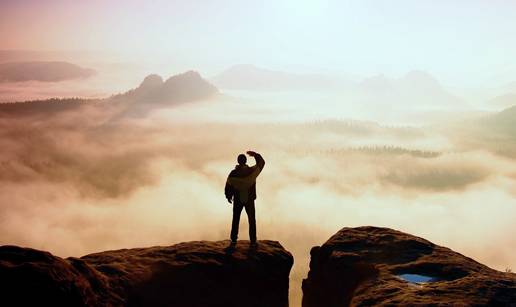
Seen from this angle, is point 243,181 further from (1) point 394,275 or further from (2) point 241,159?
(1) point 394,275

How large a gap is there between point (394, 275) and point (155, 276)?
788 cm

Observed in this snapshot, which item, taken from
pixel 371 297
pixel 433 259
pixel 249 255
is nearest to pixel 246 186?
pixel 249 255

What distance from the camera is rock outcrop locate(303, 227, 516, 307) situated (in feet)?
43.7

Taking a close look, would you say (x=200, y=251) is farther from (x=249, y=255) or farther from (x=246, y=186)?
(x=246, y=186)

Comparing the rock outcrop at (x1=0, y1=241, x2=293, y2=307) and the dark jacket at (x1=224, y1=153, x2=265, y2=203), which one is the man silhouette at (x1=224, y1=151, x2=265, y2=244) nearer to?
the dark jacket at (x1=224, y1=153, x2=265, y2=203)

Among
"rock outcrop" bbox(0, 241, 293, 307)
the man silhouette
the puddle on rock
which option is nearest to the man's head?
the man silhouette

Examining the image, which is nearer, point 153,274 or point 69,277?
point 69,277

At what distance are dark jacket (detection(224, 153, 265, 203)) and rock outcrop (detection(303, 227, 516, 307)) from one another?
414 cm

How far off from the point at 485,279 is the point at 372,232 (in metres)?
5.80

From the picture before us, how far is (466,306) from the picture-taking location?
488 inches

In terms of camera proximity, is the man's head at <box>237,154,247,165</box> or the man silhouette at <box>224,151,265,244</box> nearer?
the man's head at <box>237,154,247,165</box>

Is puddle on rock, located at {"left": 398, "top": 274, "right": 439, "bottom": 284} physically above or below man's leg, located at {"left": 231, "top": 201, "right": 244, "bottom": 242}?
below

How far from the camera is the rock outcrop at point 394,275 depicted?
13.3 metres

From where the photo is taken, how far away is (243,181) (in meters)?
17.4
